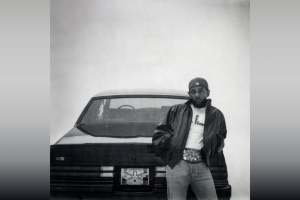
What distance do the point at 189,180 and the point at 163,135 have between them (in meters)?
0.51

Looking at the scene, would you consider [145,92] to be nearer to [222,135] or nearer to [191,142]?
[191,142]

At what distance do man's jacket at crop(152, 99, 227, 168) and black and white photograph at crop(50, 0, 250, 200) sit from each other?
0.03 ft

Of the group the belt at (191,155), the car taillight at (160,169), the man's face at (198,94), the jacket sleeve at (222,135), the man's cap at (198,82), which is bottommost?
the car taillight at (160,169)

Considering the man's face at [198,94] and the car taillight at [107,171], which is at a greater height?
the man's face at [198,94]

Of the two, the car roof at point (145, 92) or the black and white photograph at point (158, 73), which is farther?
the car roof at point (145, 92)

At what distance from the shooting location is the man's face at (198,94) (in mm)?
3815

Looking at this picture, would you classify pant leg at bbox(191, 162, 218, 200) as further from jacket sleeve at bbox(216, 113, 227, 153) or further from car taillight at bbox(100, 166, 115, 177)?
car taillight at bbox(100, 166, 115, 177)

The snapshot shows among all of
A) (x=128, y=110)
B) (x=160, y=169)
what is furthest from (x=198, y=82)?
(x=160, y=169)

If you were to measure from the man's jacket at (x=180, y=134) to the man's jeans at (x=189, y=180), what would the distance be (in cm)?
7

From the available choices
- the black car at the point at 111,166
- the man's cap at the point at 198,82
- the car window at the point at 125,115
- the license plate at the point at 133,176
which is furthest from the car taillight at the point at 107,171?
the man's cap at the point at 198,82

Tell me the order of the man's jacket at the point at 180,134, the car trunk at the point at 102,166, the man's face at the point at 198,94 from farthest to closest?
the man's face at the point at 198,94 < the man's jacket at the point at 180,134 < the car trunk at the point at 102,166

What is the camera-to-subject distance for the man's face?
12.5 feet

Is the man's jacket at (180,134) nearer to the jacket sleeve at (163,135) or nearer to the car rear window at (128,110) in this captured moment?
the jacket sleeve at (163,135)

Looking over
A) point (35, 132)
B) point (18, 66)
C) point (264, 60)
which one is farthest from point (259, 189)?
point (18, 66)
